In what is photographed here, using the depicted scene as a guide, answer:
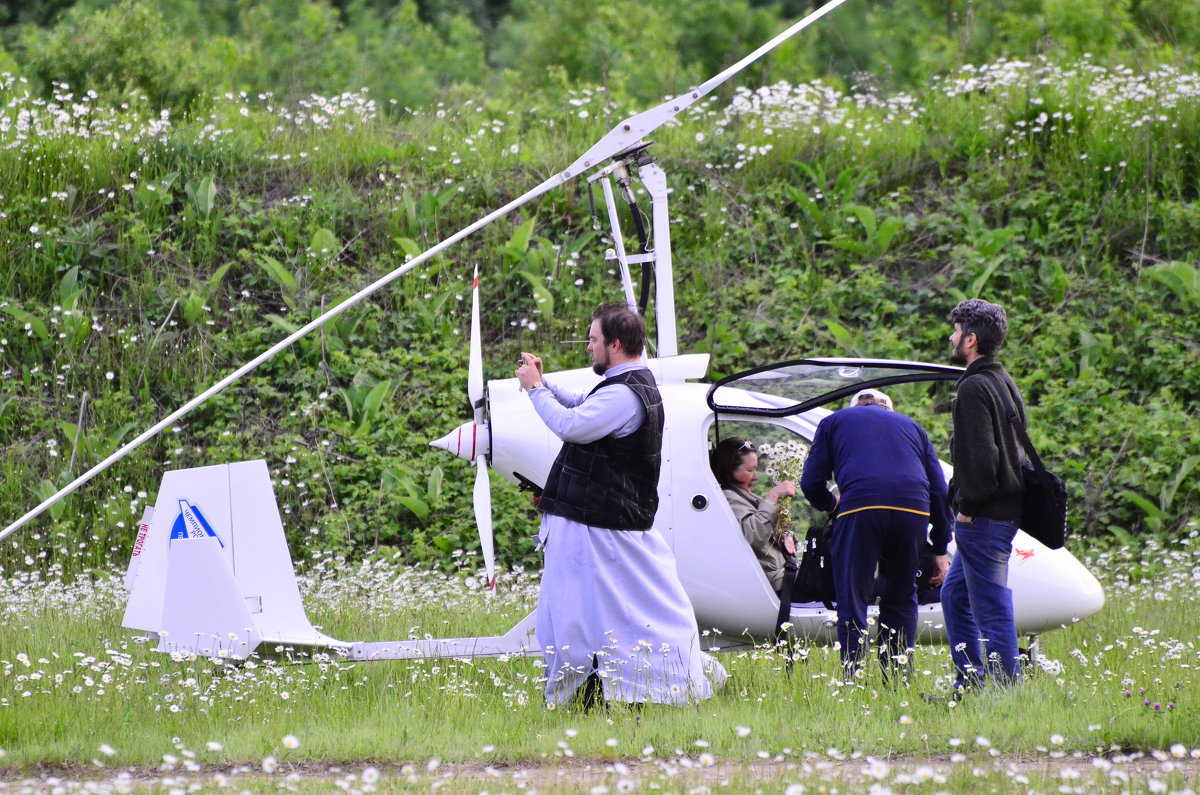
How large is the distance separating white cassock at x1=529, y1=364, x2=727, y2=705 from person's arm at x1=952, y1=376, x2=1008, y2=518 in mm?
1418

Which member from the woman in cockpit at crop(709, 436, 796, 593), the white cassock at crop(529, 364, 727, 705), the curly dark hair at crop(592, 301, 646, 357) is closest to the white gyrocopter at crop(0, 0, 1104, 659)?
the woman in cockpit at crop(709, 436, 796, 593)

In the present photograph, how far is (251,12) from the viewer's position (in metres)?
30.3

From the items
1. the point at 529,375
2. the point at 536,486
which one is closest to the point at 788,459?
the point at 536,486

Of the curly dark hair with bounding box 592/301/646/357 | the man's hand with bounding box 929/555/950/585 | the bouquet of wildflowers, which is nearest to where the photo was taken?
Result: the curly dark hair with bounding box 592/301/646/357

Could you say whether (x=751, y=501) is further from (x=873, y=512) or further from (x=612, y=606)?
(x=612, y=606)

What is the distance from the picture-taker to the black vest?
227 inches

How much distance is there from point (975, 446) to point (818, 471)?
96 centimetres

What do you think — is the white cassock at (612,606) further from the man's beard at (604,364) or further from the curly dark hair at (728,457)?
the curly dark hair at (728,457)

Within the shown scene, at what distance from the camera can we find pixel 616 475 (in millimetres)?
5789

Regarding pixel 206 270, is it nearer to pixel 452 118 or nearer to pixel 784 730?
Result: pixel 452 118

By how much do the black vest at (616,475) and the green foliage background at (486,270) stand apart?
4.97m

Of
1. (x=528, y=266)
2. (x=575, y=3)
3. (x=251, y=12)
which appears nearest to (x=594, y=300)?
(x=528, y=266)

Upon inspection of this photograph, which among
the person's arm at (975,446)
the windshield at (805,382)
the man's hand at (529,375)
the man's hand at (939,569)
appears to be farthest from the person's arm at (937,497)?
the man's hand at (529,375)

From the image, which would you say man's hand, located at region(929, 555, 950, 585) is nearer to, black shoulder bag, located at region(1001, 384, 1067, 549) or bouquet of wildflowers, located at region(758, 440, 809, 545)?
bouquet of wildflowers, located at region(758, 440, 809, 545)
